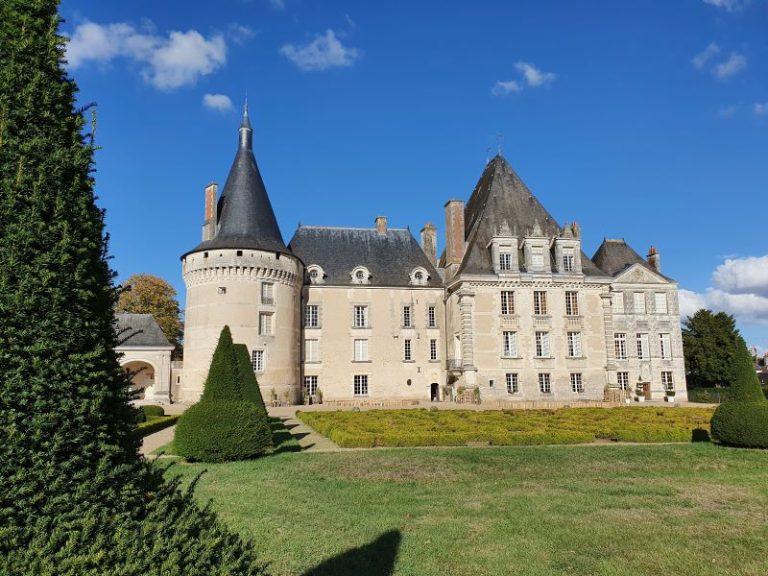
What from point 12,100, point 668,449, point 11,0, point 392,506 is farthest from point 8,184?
point 668,449

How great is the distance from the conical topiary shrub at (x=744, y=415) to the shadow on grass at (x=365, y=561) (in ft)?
33.3

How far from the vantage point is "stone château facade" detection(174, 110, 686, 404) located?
29328 millimetres

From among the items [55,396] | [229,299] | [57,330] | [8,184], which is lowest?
[55,396]

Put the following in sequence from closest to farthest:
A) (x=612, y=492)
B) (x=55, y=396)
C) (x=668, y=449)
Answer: (x=55, y=396), (x=612, y=492), (x=668, y=449)

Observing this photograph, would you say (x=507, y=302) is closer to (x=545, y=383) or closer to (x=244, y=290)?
(x=545, y=383)

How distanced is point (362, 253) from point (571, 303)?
12596 mm

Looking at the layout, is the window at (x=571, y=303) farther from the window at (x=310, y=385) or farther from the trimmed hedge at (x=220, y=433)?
the trimmed hedge at (x=220, y=433)

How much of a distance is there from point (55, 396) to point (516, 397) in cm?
2993

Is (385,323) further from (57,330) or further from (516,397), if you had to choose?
(57,330)

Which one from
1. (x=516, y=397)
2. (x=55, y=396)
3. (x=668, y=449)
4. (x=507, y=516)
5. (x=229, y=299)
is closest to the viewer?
(x=55, y=396)

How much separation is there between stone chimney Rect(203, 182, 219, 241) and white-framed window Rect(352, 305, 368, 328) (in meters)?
8.93

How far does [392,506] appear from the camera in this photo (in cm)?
757

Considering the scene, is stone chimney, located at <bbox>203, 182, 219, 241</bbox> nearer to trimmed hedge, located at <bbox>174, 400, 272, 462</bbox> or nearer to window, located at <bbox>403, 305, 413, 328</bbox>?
window, located at <bbox>403, 305, 413, 328</bbox>

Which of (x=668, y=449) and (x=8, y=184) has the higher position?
(x=8, y=184)
